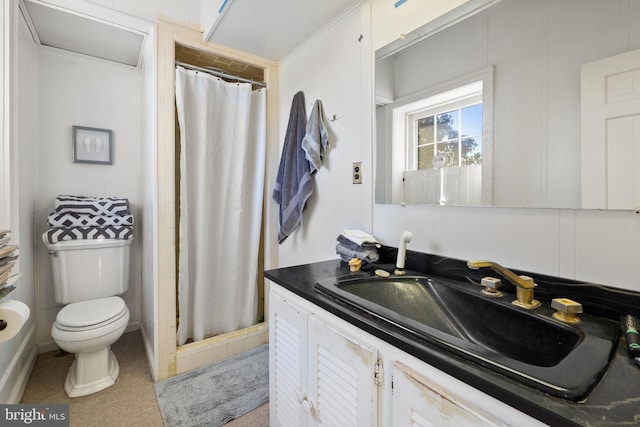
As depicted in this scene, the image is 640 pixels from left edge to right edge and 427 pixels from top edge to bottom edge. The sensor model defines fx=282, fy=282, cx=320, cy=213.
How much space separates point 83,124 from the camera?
80.7 inches

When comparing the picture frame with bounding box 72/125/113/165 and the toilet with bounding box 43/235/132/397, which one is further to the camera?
the picture frame with bounding box 72/125/113/165

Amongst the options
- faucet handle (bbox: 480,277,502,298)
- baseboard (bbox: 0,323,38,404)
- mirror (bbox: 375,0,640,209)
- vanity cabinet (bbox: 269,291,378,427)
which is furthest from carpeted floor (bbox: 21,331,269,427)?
mirror (bbox: 375,0,640,209)

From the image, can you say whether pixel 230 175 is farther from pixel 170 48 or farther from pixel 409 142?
pixel 409 142

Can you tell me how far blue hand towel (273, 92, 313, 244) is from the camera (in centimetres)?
174

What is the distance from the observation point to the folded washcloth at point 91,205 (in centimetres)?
182

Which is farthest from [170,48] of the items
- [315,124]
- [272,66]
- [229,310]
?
[229,310]

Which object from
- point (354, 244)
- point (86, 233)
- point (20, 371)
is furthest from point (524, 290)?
point (20, 371)

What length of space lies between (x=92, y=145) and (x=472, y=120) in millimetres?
2466

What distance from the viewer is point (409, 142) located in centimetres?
128

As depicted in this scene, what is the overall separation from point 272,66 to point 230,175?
88 centimetres

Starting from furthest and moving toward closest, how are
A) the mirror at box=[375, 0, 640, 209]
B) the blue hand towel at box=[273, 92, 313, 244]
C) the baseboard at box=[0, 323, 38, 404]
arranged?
the blue hand towel at box=[273, 92, 313, 244] → the baseboard at box=[0, 323, 38, 404] → the mirror at box=[375, 0, 640, 209]

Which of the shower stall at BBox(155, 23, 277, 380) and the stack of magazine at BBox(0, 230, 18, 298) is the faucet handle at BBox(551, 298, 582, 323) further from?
the shower stall at BBox(155, 23, 277, 380)

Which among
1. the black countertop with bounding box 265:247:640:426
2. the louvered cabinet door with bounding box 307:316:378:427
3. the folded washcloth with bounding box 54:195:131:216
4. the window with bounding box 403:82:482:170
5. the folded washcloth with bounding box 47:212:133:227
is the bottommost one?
the louvered cabinet door with bounding box 307:316:378:427

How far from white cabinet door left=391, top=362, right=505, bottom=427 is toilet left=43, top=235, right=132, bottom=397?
1666 millimetres
